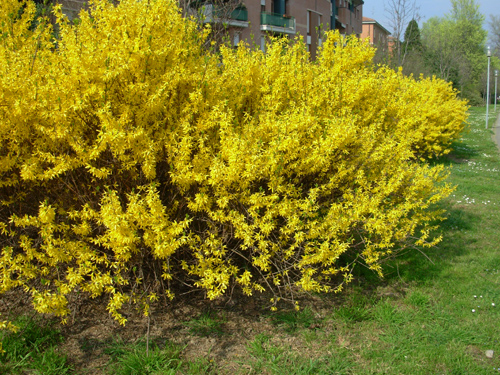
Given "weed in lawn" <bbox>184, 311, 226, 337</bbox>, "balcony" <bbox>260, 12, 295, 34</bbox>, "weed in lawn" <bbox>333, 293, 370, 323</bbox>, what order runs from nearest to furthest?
"weed in lawn" <bbox>184, 311, 226, 337</bbox>
"weed in lawn" <bbox>333, 293, 370, 323</bbox>
"balcony" <bbox>260, 12, 295, 34</bbox>

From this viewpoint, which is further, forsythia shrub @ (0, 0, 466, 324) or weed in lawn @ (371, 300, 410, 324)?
weed in lawn @ (371, 300, 410, 324)

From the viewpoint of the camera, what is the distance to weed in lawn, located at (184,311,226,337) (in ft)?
11.1

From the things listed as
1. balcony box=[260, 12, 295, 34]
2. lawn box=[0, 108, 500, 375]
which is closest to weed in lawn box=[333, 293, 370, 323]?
lawn box=[0, 108, 500, 375]

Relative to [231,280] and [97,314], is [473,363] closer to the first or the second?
[231,280]

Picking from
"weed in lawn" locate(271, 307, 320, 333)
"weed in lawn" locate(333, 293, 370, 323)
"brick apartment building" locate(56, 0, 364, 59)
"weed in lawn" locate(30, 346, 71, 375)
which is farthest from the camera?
"brick apartment building" locate(56, 0, 364, 59)

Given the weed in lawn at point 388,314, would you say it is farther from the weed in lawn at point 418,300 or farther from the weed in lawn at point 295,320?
the weed in lawn at point 295,320

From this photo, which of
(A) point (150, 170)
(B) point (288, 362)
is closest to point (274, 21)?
(A) point (150, 170)

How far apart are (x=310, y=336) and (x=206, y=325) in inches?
32.2

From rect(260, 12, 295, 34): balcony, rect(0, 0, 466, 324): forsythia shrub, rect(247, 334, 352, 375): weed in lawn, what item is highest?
rect(260, 12, 295, 34): balcony

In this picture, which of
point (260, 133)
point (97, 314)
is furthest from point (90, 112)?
point (97, 314)

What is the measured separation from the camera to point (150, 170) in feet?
9.57

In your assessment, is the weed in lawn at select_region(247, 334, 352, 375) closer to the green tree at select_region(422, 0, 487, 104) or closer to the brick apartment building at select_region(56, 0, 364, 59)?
the brick apartment building at select_region(56, 0, 364, 59)

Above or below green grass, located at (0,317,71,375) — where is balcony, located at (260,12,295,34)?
above

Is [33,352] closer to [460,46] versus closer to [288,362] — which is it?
[288,362]
